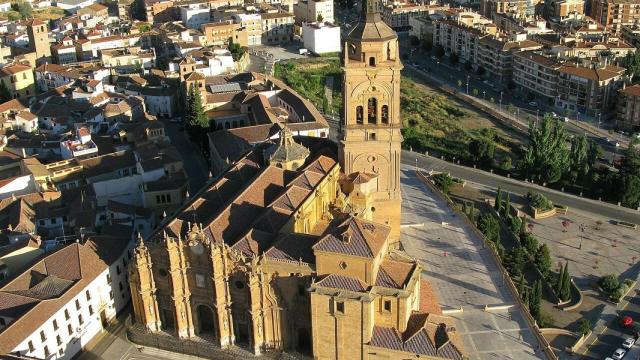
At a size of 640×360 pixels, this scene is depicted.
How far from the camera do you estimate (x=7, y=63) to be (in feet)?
348

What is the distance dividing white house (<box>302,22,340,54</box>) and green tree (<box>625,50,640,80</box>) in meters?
49.9

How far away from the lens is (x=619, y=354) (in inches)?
1901

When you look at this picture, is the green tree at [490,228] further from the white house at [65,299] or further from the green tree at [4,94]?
the green tree at [4,94]

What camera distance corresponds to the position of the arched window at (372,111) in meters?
52.8

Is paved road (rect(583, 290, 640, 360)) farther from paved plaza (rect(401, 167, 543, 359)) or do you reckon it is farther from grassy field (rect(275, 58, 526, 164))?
grassy field (rect(275, 58, 526, 164))

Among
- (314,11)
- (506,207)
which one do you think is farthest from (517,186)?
(314,11)

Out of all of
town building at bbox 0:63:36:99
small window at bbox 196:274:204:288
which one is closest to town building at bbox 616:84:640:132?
small window at bbox 196:274:204:288

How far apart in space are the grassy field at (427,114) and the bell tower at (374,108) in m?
26.4

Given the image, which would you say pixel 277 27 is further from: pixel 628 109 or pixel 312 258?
pixel 312 258

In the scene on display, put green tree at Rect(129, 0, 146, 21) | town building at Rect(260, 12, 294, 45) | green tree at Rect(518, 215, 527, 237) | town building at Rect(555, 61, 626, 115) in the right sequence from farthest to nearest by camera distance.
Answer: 1. green tree at Rect(129, 0, 146, 21)
2. town building at Rect(260, 12, 294, 45)
3. town building at Rect(555, 61, 626, 115)
4. green tree at Rect(518, 215, 527, 237)

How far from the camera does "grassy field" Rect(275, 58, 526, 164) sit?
8975cm

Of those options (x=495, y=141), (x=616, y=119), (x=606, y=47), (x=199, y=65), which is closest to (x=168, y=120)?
(x=199, y=65)

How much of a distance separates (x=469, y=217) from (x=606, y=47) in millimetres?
61820

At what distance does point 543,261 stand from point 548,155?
21.3m
